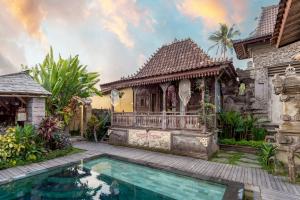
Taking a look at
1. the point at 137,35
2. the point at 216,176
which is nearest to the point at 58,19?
the point at 137,35

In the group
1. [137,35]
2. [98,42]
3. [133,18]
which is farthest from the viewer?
[137,35]

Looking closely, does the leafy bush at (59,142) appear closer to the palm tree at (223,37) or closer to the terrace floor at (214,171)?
the terrace floor at (214,171)

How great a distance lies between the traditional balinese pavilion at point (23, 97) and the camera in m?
9.10

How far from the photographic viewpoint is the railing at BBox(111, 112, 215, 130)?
9.44m

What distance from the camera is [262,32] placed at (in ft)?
43.4

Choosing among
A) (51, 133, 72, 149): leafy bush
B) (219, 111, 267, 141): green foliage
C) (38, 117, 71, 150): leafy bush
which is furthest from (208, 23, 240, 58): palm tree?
(38, 117, 71, 150): leafy bush

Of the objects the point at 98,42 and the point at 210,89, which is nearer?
the point at 210,89

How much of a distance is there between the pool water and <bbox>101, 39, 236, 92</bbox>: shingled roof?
498cm

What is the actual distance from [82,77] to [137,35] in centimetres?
898

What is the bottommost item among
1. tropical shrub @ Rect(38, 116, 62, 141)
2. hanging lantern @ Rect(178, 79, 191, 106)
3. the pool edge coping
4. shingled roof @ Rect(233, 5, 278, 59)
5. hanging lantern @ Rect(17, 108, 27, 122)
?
the pool edge coping

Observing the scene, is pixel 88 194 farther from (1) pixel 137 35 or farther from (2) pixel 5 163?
(1) pixel 137 35

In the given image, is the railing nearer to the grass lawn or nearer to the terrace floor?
the terrace floor

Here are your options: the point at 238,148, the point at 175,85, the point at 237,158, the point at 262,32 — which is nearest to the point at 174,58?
the point at 175,85

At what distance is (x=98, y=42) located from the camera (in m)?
18.5
